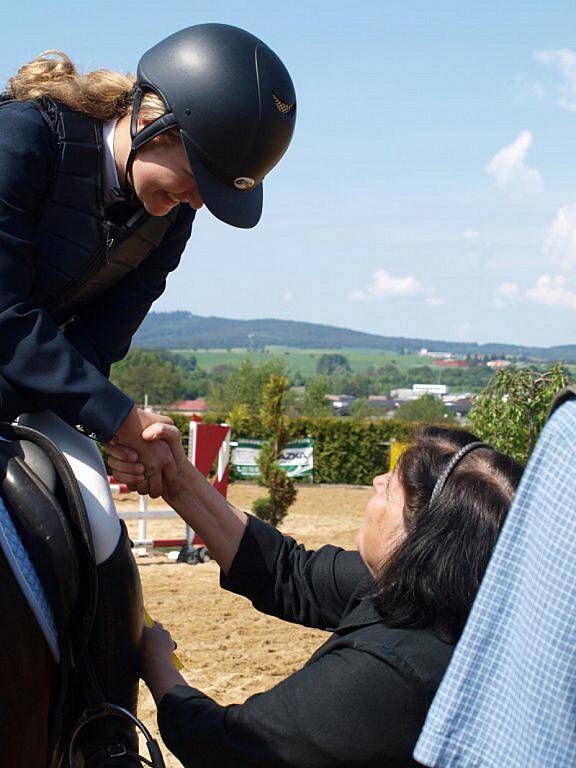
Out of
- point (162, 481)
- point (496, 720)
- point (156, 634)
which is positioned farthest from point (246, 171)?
point (496, 720)

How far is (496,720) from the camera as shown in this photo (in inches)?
43.2

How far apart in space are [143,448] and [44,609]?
0.39 m

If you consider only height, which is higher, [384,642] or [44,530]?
[44,530]

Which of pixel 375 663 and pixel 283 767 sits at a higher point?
pixel 375 663

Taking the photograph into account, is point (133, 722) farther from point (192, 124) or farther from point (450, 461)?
point (192, 124)

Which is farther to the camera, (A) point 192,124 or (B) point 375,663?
(A) point 192,124

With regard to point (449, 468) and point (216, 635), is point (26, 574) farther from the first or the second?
point (216, 635)

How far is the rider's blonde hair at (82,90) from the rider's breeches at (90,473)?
26.6 inches

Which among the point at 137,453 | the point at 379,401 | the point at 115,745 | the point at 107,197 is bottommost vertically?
the point at 379,401

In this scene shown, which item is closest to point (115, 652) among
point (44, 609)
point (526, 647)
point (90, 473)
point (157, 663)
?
point (157, 663)

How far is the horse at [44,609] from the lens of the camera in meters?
1.80

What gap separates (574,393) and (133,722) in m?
1.38

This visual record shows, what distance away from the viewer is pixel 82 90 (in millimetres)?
2139

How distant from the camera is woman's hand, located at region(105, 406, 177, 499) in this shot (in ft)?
6.64
